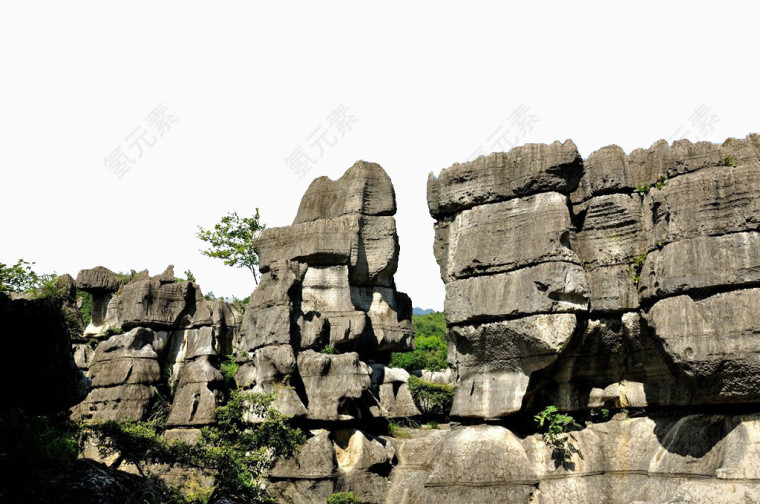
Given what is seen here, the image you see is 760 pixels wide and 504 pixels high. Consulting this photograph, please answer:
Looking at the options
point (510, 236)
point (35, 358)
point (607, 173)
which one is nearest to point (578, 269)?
point (510, 236)

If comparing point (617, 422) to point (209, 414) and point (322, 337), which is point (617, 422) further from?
point (209, 414)

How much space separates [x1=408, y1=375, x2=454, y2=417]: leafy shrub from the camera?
82.5 ft

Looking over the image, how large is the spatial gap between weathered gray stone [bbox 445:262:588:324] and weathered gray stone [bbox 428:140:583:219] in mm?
1901

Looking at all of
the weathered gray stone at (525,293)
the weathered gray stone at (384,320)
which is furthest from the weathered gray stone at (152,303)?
the weathered gray stone at (525,293)

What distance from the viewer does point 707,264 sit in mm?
14422

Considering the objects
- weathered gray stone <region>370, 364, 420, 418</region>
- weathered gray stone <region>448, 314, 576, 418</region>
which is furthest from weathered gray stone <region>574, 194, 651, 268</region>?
weathered gray stone <region>370, 364, 420, 418</region>

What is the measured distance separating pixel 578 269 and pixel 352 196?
9.39 meters

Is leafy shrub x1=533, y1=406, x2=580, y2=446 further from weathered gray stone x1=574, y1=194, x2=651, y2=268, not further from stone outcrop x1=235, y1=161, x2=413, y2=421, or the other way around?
stone outcrop x1=235, y1=161, x2=413, y2=421

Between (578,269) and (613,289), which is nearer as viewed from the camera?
(578,269)

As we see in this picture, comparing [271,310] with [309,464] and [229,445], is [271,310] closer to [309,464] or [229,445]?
[309,464]

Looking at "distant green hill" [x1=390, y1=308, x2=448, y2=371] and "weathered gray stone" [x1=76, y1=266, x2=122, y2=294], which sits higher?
"weathered gray stone" [x1=76, y1=266, x2=122, y2=294]

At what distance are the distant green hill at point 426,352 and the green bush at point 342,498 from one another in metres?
11.5

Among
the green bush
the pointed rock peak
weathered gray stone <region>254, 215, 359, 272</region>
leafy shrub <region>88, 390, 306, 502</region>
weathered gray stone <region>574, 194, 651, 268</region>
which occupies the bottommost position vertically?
the green bush

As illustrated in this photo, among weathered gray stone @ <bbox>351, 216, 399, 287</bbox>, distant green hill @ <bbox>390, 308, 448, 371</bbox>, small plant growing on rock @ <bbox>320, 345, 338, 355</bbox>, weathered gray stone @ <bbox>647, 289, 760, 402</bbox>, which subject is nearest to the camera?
weathered gray stone @ <bbox>647, 289, 760, 402</bbox>
